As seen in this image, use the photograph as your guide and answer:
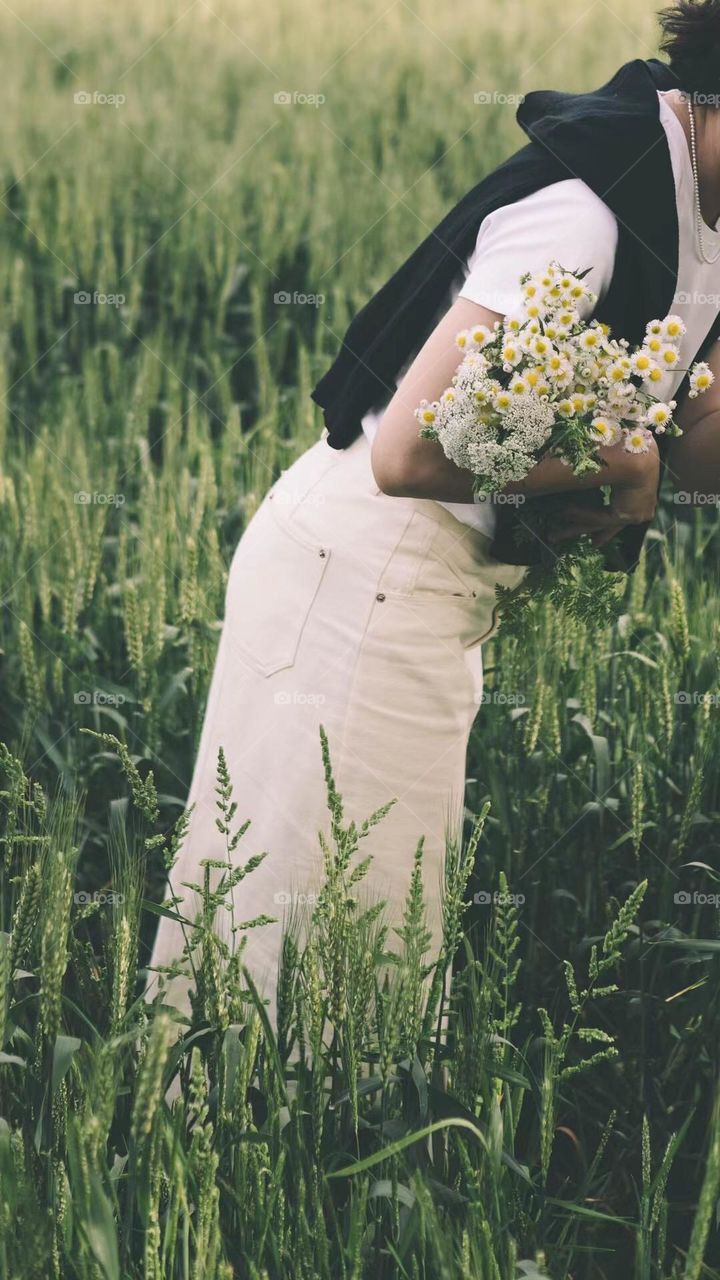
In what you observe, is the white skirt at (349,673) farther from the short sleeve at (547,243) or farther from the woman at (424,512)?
the short sleeve at (547,243)

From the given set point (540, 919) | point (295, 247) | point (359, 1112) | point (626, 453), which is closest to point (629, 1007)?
point (540, 919)

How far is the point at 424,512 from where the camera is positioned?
1.69m

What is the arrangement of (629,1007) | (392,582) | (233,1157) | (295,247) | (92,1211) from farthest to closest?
1. (295,247)
2. (629,1007)
3. (392,582)
4. (233,1157)
5. (92,1211)

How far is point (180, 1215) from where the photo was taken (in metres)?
1.43

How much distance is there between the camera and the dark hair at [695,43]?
60.8 inches

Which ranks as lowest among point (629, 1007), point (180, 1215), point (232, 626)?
point (629, 1007)

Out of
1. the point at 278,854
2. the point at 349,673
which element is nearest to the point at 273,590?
the point at 349,673

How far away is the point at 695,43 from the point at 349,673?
2.80 feet

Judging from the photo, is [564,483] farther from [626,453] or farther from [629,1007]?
[629,1007]

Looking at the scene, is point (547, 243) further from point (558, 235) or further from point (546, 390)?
point (546, 390)

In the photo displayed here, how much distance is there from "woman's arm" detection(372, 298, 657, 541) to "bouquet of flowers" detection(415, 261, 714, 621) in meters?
0.02

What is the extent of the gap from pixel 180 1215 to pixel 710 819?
4.15ft

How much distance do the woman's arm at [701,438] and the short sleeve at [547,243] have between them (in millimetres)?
349

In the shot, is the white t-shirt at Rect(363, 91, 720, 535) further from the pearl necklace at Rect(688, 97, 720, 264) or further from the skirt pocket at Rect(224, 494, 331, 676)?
the skirt pocket at Rect(224, 494, 331, 676)
